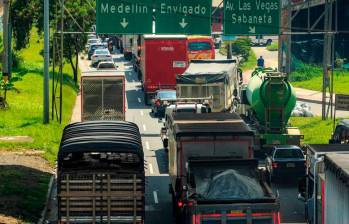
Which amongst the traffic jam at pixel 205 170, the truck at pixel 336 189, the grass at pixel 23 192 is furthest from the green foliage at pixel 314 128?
the truck at pixel 336 189

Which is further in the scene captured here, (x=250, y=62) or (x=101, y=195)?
(x=250, y=62)

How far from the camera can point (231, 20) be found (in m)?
47.4

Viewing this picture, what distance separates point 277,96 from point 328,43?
398 inches

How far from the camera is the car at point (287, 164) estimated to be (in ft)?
116

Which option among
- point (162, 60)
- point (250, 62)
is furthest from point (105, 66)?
point (250, 62)

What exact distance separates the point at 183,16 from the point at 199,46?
98.3 ft

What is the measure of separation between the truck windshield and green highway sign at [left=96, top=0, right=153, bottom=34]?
817 inches

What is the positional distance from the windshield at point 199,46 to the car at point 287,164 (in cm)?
4041

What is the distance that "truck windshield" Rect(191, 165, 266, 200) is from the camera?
24.5 metres

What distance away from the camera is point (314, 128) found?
49.8 m

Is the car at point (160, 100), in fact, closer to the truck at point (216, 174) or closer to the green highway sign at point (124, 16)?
the green highway sign at point (124, 16)

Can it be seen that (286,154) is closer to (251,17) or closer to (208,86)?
(251,17)

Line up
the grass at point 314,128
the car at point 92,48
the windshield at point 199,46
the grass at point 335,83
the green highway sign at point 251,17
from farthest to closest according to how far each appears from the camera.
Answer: the car at point 92,48 < the windshield at point 199,46 < the grass at point 335,83 < the green highway sign at point 251,17 < the grass at point 314,128

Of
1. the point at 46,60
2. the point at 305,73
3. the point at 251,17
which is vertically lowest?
the point at 305,73
